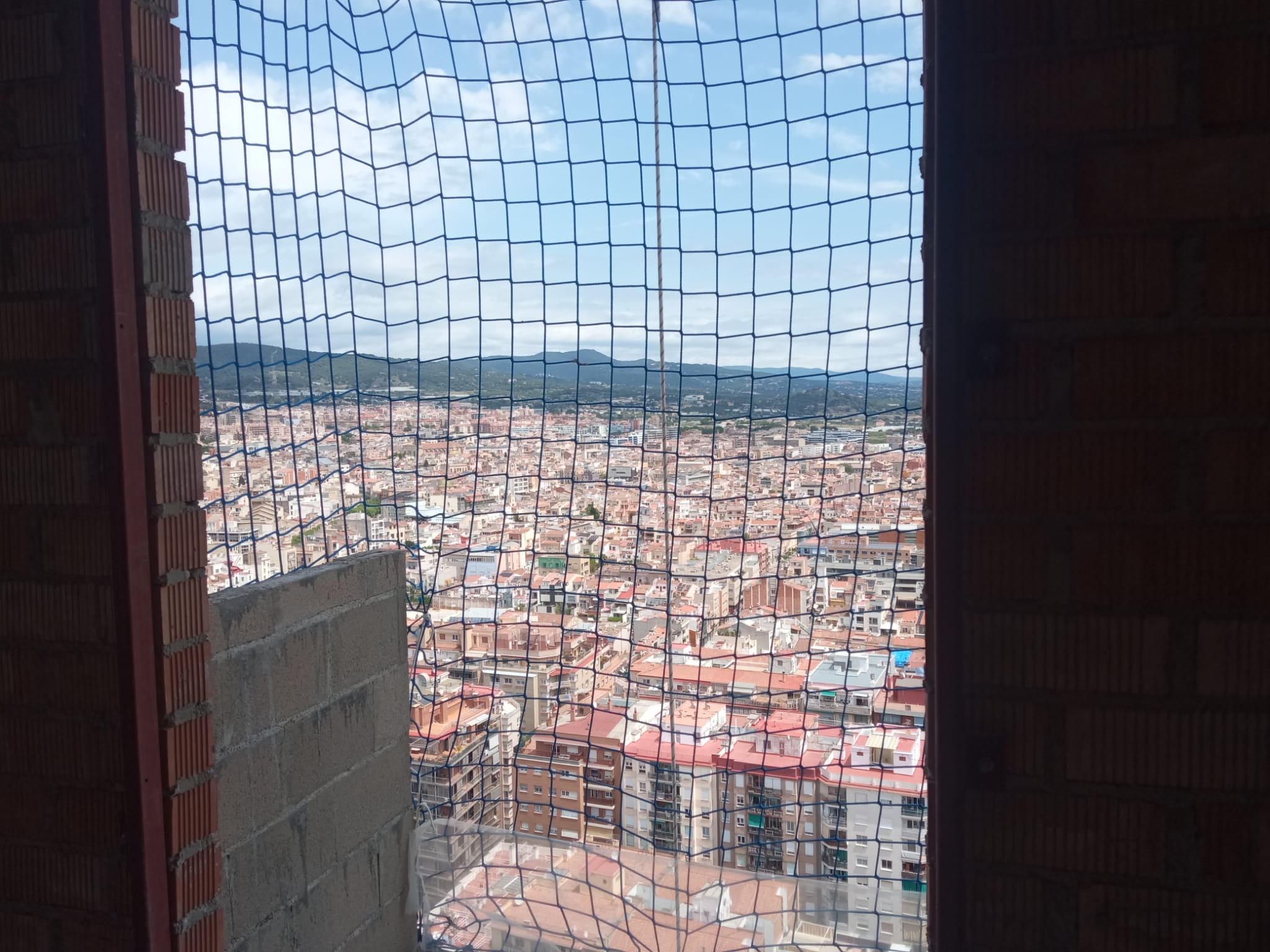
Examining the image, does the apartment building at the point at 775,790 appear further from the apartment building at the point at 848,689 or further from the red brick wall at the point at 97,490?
the red brick wall at the point at 97,490

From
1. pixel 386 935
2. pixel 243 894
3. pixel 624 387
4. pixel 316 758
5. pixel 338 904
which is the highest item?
pixel 624 387

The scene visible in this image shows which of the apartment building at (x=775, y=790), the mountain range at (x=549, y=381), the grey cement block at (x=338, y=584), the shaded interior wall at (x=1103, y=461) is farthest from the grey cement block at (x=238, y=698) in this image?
the shaded interior wall at (x=1103, y=461)

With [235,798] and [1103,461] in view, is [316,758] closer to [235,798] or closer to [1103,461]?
[235,798]

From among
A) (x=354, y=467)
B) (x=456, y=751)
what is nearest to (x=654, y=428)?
(x=354, y=467)

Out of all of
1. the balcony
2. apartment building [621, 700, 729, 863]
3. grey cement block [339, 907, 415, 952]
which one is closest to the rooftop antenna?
apartment building [621, 700, 729, 863]

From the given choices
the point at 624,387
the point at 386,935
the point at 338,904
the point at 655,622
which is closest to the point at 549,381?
the point at 624,387
